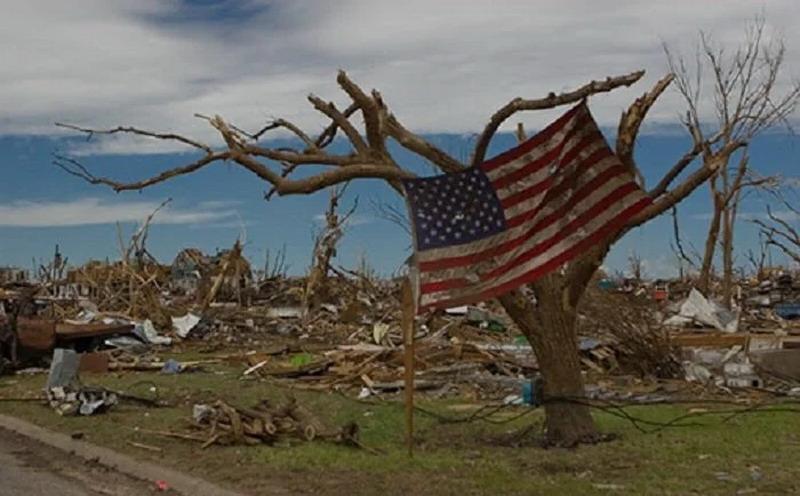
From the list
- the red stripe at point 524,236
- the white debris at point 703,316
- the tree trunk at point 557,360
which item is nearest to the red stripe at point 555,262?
the red stripe at point 524,236

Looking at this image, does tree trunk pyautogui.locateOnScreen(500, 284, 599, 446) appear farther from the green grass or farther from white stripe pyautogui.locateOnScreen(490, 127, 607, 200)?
white stripe pyautogui.locateOnScreen(490, 127, 607, 200)

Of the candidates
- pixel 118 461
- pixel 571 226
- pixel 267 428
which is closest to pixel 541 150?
pixel 571 226

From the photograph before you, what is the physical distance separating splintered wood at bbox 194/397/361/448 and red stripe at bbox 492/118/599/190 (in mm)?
3222

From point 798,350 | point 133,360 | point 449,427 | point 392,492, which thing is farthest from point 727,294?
point 392,492

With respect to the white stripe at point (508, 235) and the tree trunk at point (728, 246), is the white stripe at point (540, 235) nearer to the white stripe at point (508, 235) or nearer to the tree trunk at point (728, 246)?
the white stripe at point (508, 235)

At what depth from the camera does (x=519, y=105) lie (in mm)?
11656

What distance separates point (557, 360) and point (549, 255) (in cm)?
152

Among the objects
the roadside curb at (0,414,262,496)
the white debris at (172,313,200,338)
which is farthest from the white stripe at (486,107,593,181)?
the white debris at (172,313,200,338)

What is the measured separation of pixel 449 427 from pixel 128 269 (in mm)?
24495

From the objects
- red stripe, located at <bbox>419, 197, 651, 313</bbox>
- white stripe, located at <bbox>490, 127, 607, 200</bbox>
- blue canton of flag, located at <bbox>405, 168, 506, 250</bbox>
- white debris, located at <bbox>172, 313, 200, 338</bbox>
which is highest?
white stripe, located at <bbox>490, 127, 607, 200</bbox>

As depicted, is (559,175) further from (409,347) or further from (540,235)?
(409,347)

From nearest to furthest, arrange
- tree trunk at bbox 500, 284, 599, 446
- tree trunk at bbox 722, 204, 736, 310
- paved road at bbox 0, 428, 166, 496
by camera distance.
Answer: paved road at bbox 0, 428, 166, 496
tree trunk at bbox 500, 284, 599, 446
tree trunk at bbox 722, 204, 736, 310

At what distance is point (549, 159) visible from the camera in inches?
449

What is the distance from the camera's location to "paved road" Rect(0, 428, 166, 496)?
1077 cm
